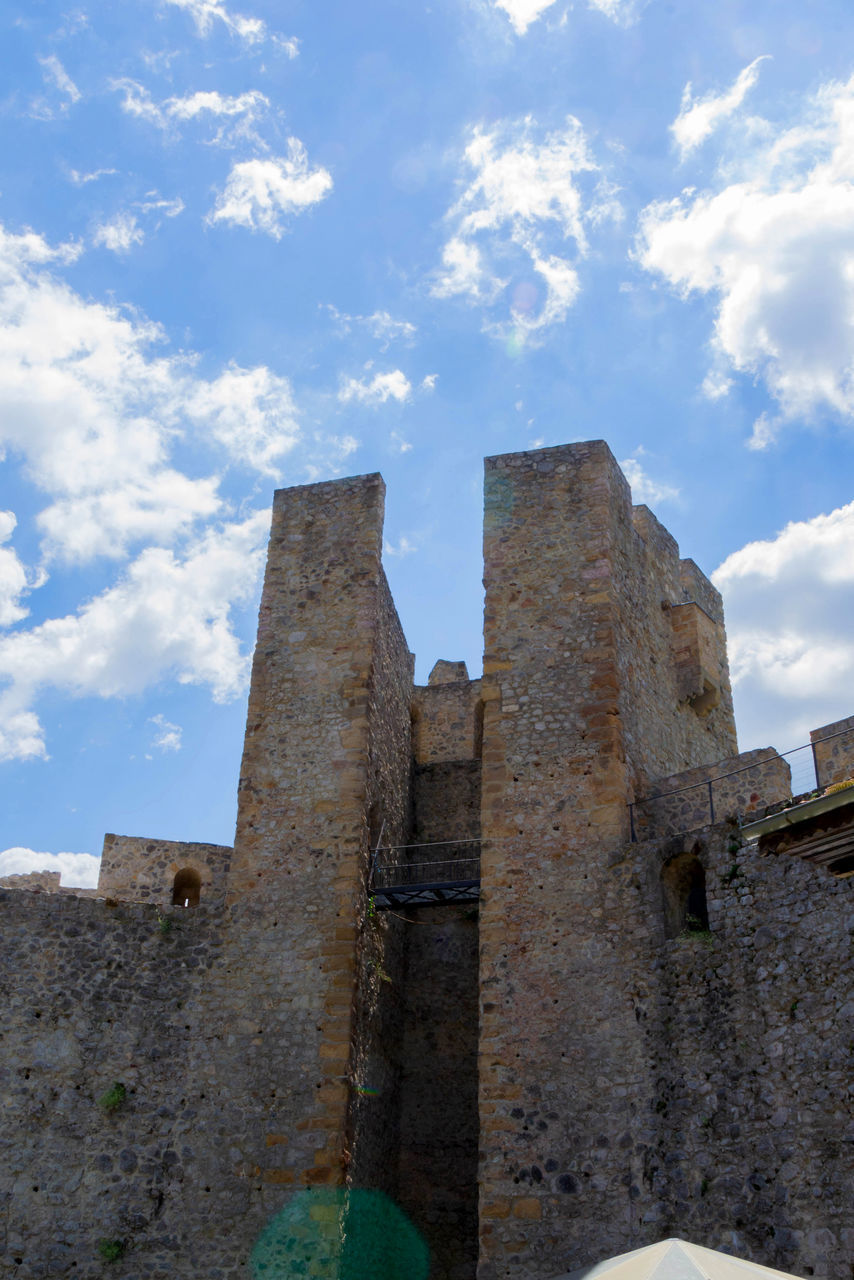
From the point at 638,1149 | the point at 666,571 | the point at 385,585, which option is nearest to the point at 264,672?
the point at 385,585

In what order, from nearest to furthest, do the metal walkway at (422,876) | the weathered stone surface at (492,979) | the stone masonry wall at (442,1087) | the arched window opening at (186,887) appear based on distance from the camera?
the weathered stone surface at (492,979) < the metal walkway at (422,876) < the stone masonry wall at (442,1087) < the arched window opening at (186,887)

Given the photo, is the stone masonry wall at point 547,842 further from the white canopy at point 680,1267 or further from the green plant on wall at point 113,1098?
the green plant on wall at point 113,1098

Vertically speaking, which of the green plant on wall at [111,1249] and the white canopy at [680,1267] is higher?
the white canopy at [680,1267]

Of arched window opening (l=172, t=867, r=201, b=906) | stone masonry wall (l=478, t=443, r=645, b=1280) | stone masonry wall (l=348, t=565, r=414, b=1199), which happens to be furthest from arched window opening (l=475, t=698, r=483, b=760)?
arched window opening (l=172, t=867, r=201, b=906)

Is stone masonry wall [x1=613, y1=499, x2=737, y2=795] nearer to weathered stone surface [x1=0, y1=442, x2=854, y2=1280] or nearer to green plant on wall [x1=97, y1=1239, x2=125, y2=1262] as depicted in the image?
weathered stone surface [x1=0, y1=442, x2=854, y2=1280]

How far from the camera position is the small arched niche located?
37.3 feet

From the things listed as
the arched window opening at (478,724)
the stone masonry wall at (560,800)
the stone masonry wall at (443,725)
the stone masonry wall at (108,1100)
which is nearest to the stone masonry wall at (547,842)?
the stone masonry wall at (560,800)

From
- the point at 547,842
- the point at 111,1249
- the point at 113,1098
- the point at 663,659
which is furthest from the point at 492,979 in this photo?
the point at 663,659

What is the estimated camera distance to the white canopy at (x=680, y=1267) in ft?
20.5

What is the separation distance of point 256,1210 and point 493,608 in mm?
7103

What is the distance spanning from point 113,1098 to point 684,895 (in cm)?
654

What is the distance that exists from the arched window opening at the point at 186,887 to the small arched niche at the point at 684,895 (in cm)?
896

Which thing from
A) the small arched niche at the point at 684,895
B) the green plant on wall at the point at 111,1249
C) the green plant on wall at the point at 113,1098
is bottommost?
the green plant on wall at the point at 111,1249

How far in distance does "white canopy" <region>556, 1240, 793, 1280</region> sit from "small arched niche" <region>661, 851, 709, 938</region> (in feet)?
14.7
